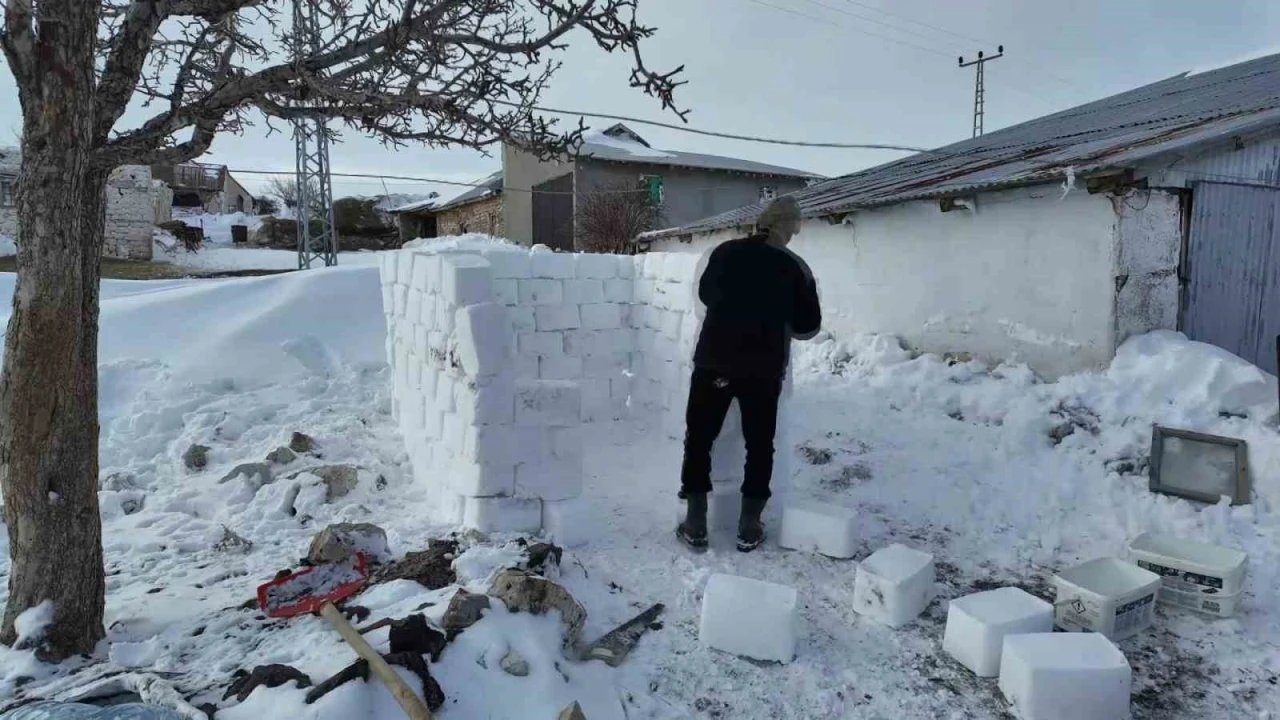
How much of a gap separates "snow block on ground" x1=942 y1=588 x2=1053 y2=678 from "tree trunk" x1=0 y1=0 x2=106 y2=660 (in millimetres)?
3080

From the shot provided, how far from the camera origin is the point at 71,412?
8.46ft

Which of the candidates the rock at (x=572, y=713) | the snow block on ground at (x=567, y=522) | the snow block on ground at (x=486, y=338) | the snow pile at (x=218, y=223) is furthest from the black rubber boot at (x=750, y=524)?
the snow pile at (x=218, y=223)

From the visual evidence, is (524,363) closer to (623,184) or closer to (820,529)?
(820,529)

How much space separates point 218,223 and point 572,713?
3226cm

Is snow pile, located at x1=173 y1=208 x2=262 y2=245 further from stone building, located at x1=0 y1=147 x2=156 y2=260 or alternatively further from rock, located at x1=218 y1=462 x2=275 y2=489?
rock, located at x1=218 y1=462 x2=275 y2=489

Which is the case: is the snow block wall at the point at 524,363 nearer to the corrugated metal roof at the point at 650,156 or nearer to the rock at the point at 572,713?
the rock at the point at 572,713

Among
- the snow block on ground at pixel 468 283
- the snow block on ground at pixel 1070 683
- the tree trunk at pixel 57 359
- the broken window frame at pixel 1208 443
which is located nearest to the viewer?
the snow block on ground at pixel 1070 683

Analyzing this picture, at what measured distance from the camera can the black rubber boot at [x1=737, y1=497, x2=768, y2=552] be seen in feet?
11.6

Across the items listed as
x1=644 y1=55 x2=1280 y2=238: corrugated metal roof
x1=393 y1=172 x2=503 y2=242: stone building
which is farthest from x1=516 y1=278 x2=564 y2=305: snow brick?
x1=393 y1=172 x2=503 y2=242: stone building

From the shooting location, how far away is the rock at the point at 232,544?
12.0 ft

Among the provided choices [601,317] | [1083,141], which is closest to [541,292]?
[601,317]

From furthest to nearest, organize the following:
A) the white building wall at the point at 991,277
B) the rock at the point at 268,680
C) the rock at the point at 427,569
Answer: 1. the white building wall at the point at 991,277
2. the rock at the point at 427,569
3. the rock at the point at 268,680

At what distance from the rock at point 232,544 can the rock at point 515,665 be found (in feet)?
6.41

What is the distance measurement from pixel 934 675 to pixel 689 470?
138 centimetres
